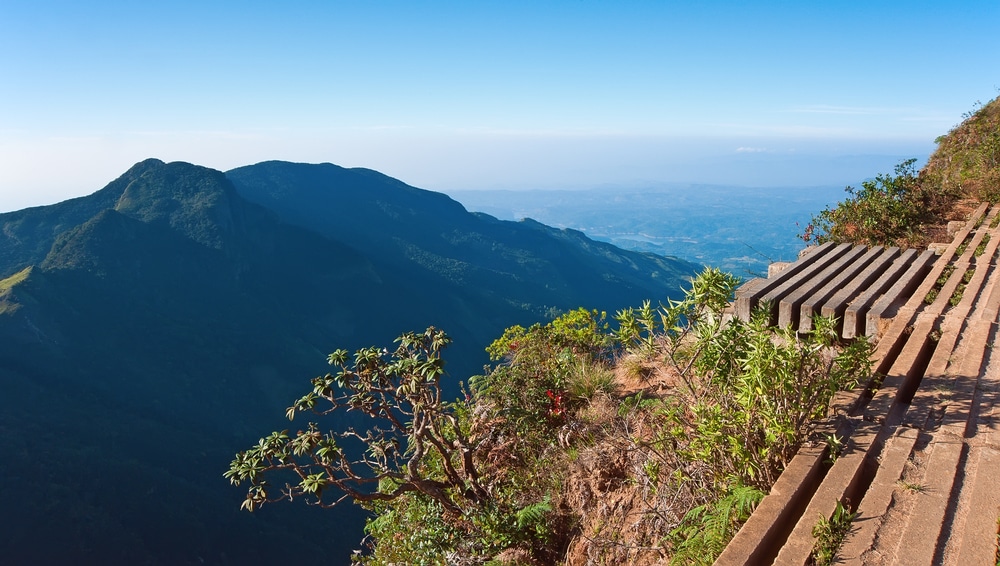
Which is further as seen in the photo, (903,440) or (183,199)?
(183,199)

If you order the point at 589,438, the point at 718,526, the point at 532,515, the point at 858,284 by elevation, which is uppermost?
the point at 858,284

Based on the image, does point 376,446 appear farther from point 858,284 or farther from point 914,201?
point 914,201

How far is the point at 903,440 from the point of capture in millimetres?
2699

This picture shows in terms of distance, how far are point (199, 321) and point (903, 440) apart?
63.9 m

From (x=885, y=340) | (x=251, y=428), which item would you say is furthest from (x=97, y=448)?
(x=885, y=340)

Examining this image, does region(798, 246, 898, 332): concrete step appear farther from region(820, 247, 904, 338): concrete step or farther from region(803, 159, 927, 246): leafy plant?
region(803, 159, 927, 246): leafy plant

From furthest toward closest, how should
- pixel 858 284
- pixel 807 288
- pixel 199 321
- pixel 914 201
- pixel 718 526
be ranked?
1. pixel 199 321
2. pixel 914 201
3. pixel 858 284
4. pixel 807 288
5. pixel 718 526

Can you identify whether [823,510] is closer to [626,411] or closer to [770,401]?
[770,401]

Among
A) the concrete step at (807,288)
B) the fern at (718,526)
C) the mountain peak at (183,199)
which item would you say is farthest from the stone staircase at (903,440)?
the mountain peak at (183,199)

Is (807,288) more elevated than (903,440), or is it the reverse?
(807,288)

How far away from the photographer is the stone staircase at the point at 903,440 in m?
2.15

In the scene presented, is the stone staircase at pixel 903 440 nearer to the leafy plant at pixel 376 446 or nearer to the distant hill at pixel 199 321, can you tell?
the leafy plant at pixel 376 446

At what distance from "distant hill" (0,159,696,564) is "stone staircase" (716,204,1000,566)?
36.0 meters

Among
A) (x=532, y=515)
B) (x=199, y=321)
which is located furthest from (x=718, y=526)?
(x=199, y=321)
